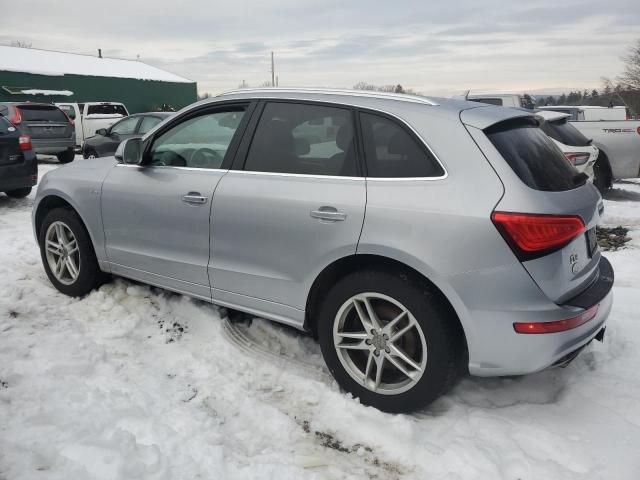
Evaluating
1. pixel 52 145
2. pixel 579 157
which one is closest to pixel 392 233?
pixel 579 157

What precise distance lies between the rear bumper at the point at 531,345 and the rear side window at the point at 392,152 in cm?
82

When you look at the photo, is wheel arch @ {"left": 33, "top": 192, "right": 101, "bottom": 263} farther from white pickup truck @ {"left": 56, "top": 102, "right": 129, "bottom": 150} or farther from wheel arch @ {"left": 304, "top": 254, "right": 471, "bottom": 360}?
white pickup truck @ {"left": 56, "top": 102, "right": 129, "bottom": 150}

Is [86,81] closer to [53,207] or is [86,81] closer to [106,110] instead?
[106,110]

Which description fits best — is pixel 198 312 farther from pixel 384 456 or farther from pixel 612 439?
pixel 612 439

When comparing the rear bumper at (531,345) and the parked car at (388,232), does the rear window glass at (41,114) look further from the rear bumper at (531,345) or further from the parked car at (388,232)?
the rear bumper at (531,345)

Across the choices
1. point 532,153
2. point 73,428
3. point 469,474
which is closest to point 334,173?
point 532,153

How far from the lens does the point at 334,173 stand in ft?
9.71

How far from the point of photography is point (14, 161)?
26.2 ft

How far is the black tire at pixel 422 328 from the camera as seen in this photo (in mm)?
2615

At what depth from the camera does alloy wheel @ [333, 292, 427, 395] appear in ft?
9.07

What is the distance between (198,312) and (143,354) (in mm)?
618

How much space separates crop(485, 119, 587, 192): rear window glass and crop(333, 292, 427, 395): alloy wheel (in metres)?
0.89

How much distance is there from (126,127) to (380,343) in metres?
11.3

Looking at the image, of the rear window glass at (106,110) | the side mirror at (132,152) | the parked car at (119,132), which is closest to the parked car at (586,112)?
the parked car at (119,132)
